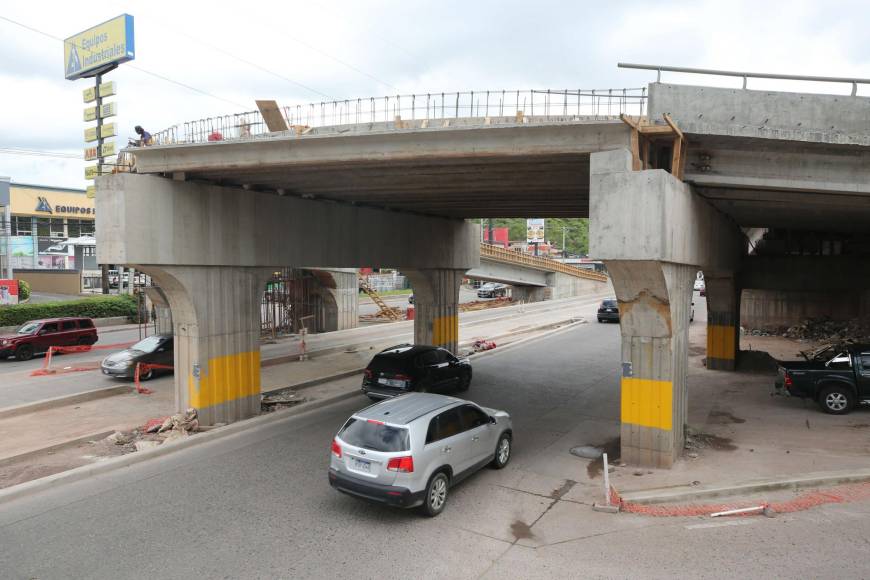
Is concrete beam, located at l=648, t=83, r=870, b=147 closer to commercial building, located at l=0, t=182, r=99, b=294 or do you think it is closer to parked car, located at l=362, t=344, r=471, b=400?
parked car, located at l=362, t=344, r=471, b=400

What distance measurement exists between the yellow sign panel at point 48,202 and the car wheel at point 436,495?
2792 inches

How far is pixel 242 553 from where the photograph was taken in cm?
731

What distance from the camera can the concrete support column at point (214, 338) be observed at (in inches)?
517

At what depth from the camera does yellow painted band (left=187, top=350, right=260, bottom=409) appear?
13.3 metres

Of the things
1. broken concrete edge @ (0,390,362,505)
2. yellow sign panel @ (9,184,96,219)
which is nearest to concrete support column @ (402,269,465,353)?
broken concrete edge @ (0,390,362,505)

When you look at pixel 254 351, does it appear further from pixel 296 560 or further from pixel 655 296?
pixel 655 296

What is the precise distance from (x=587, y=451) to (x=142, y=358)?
14.9 metres

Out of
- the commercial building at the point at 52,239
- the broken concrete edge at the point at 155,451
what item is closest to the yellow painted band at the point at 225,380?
the broken concrete edge at the point at 155,451

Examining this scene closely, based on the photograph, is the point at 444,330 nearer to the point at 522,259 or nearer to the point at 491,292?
the point at 522,259

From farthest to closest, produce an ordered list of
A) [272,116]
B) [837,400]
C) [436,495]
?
[837,400]
[272,116]
[436,495]

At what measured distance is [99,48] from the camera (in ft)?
107

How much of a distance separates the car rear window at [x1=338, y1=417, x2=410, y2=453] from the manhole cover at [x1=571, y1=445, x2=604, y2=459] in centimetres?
469

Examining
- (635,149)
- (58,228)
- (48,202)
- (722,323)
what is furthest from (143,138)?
(58,228)

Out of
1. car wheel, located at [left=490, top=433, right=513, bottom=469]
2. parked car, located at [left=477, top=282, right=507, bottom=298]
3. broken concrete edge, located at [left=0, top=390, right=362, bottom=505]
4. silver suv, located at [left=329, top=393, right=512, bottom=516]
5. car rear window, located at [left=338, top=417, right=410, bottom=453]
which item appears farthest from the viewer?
parked car, located at [left=477, top=282, right=507, bottom=298]
